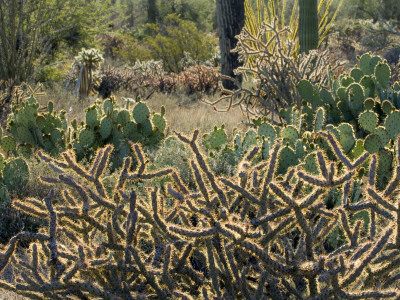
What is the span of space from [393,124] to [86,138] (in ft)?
9.06

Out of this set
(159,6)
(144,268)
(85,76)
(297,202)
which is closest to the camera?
(297,202)

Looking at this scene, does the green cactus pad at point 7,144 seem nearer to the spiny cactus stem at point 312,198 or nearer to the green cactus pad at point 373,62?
the green cactus pad at point 373,62

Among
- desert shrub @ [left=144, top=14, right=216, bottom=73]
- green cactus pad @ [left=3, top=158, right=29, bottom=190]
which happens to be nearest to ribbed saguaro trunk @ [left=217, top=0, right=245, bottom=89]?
desert shrub @ [left=144, top=14, right=216, bottom=73]

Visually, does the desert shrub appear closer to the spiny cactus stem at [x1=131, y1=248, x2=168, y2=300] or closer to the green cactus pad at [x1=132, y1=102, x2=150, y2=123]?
the green cactus pad at [x1=132, y1=102, x2=150, y2=123]

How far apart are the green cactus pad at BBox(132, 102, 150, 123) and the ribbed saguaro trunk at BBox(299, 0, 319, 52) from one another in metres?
3.60

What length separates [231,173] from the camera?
420 cm

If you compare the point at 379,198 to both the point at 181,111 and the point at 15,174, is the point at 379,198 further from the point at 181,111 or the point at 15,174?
the point at 181,111

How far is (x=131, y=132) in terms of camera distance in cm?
520

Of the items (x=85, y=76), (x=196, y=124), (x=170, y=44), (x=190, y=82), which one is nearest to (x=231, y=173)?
(x=196, y=124)

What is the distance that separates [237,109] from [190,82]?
121 inches

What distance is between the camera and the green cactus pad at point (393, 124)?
3936 mm

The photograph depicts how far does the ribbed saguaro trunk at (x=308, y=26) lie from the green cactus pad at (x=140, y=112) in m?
3.60

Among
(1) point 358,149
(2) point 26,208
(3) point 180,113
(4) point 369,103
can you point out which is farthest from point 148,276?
(3) point 180,113

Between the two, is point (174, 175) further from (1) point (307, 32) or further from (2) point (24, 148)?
(1) point (307, 32)
